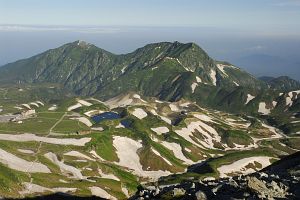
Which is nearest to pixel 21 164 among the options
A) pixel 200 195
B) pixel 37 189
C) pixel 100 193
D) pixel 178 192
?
pixel 37 189

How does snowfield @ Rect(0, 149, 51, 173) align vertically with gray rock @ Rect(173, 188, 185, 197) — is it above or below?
below

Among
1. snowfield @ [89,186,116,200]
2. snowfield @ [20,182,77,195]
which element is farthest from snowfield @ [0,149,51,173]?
snowfield @ [89,186,116,200]

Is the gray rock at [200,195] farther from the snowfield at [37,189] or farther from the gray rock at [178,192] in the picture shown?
the snowfield at [37,189]

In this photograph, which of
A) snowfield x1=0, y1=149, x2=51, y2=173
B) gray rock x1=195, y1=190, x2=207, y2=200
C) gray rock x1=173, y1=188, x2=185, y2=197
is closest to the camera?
gray rock x1=195, y1=190, x2=207, y2=200

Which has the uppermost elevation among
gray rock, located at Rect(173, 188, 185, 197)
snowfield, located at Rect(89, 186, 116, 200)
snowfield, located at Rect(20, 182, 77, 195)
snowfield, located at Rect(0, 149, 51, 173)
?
gray rock, located at Rect(173, 188, 185, 197)

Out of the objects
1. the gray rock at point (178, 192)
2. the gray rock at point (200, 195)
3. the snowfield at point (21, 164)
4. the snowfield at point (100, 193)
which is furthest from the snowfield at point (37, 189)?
the gray rock at point (200, 195)

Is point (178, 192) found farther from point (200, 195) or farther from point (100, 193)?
point (100, 193)

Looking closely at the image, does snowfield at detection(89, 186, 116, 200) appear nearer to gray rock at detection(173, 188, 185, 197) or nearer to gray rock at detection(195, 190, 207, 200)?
gray rock at detection(173, 188, 185, 197)

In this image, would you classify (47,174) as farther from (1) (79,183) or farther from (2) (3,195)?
(2) (3,195)
